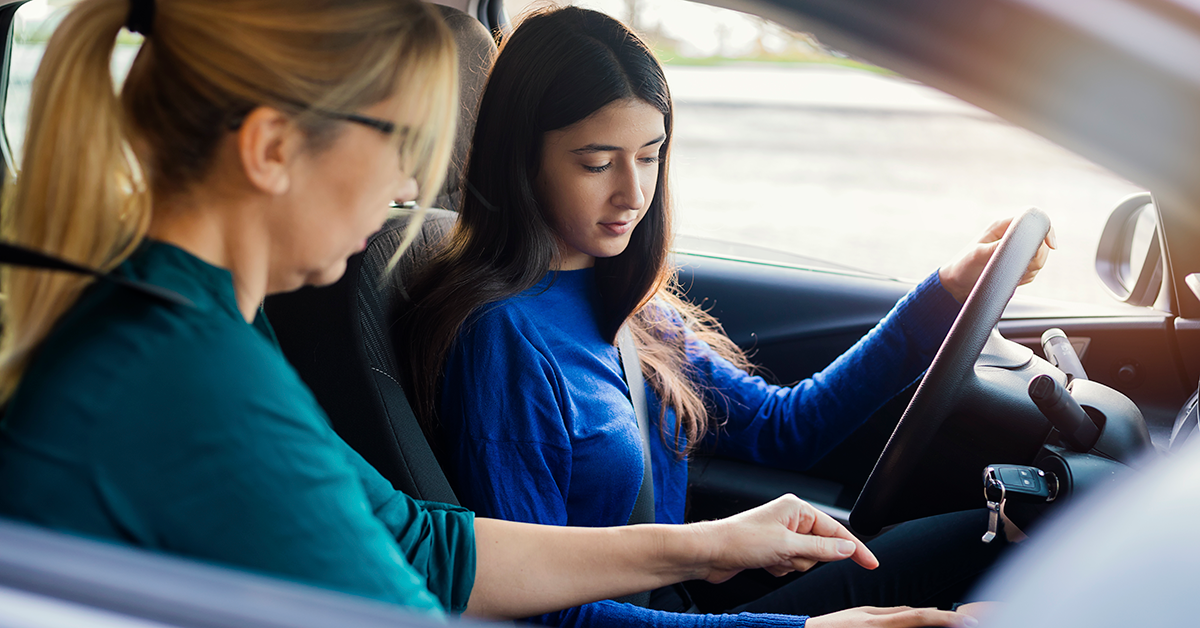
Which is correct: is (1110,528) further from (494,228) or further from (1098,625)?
(494,228)

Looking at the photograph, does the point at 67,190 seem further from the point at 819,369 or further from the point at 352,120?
the point at 819,369

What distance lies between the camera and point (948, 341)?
120 centimetres

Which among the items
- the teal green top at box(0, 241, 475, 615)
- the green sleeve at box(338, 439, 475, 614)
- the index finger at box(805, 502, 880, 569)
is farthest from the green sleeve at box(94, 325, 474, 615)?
the index finger at box(805, 502, 880, 569)

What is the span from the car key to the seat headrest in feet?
2.95

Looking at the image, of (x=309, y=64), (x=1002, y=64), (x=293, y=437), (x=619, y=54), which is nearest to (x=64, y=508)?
(x=293, y=437)

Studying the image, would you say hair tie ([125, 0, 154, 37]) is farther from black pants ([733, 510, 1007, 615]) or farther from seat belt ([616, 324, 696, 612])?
black pants ([733, 510, 1007, 615])

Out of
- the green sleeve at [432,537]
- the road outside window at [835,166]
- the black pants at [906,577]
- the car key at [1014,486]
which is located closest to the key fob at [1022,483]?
the car key at [1014,486]

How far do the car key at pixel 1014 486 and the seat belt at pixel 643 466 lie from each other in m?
0.48

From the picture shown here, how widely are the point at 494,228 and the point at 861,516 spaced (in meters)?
0.68

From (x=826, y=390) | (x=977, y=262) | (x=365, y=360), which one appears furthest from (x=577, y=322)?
(x=977, y=262)

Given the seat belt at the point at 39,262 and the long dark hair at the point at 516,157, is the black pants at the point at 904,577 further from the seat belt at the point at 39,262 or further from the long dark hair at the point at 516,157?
the seat belt at the point at 39,262

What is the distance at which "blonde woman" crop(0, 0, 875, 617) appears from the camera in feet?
2.07

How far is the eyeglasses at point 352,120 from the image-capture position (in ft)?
2.41

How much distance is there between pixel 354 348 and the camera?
4.04ft
